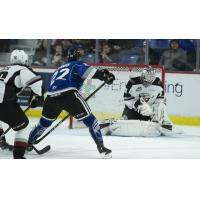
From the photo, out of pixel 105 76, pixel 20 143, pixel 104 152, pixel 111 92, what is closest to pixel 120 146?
pixel 104 152

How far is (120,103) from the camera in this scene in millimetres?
6418

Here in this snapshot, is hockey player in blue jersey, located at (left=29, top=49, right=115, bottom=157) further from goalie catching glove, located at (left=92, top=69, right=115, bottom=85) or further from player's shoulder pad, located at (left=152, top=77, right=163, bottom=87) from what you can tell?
player's shoulder pad, located at (left=152, top=77, right=163, bottom=87)

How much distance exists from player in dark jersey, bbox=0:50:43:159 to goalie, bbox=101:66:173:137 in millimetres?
1588

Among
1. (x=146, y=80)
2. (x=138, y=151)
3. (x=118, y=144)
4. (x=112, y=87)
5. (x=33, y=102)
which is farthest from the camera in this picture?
(x=112, y=87)

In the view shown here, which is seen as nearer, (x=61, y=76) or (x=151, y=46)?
(x=61, y=76)

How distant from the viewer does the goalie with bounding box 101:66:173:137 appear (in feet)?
19.4

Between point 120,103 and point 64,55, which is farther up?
point 64,55

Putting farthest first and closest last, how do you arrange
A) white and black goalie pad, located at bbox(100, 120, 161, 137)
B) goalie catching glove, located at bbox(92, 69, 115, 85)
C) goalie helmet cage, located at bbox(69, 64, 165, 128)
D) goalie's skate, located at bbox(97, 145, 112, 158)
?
goalie helmet cage, located at bbox(69, 64, 165, 128), white and black goalie pad, located at bbox(100, 120, 161, 137), goalie's skate, located at bbox(97, 145, 112, 158), goalie catching glove, located at bbox(92, 69, 115, 85)

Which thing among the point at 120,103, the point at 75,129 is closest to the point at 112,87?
the point at 120,103

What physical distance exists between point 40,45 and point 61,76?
2.99 metres

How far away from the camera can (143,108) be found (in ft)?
19.8

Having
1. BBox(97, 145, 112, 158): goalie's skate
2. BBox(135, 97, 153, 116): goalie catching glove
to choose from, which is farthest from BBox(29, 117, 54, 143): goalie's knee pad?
BBox(135, 97, 153, 116): goalie catching glove

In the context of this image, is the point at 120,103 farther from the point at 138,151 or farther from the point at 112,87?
the point at 138,151

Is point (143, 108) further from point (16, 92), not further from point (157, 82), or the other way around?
point (16, 92)
